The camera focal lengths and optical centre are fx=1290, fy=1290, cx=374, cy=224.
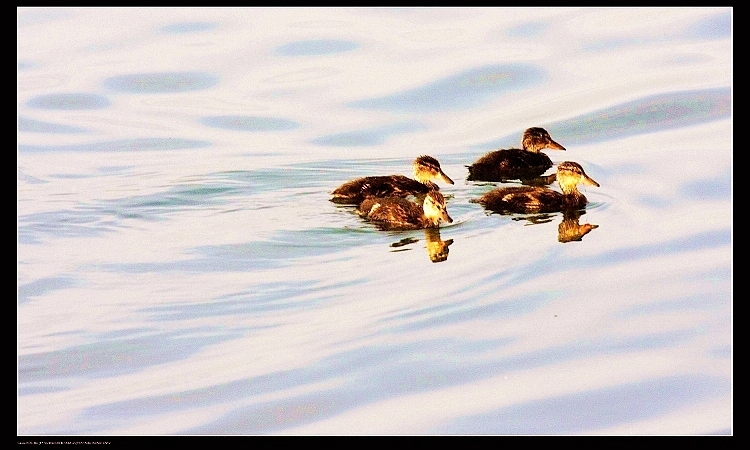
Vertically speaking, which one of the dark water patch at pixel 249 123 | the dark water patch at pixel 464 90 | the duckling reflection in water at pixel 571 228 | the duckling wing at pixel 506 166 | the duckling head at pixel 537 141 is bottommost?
the duckling reflection in water at pixel 571 228

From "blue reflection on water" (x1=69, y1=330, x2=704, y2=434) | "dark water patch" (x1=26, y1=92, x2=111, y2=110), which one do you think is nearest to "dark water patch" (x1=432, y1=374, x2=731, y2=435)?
"blue reflection on water" (x1=69, y1=330, x2=704, y2=434)

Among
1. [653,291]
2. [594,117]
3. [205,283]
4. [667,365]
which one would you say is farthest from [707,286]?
[594,117]

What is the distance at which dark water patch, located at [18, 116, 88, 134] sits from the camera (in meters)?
10.7

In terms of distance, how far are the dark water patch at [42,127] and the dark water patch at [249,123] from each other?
1062mm

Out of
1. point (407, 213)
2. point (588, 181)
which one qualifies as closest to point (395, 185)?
point (407, 213)

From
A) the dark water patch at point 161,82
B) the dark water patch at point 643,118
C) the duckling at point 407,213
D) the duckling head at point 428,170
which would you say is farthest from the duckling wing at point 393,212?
the dark water patch at point 161,82

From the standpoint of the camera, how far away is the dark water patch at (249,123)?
10664mm

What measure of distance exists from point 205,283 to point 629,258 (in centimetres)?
228

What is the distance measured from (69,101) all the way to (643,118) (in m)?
4.99

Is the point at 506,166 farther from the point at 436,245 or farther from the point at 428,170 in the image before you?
the point at 436,245

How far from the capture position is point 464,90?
1145 centimetres

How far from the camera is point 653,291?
6398mm

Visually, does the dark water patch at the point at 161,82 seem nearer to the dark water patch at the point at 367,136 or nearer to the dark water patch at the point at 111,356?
the dark water patch at the point at 367,136

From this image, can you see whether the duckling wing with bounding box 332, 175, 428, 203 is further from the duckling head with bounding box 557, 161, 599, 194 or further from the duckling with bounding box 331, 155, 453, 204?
the duckling head with bounding box 557, 161, 599, 194
